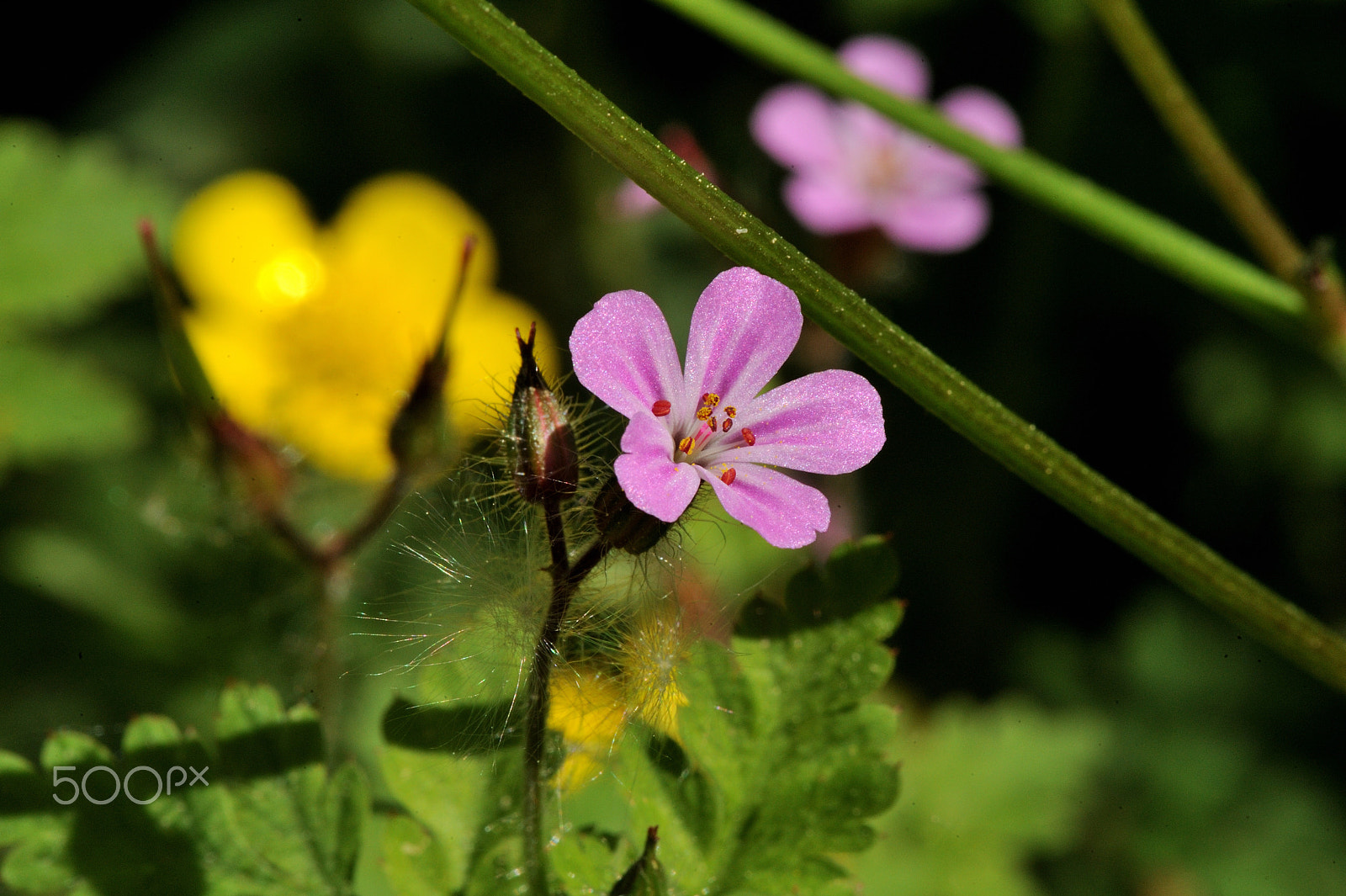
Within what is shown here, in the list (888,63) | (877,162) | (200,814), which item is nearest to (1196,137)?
(888,63)

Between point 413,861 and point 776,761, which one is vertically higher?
point 776,761

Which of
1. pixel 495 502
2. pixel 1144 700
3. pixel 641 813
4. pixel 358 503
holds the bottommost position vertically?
pixel 358 503

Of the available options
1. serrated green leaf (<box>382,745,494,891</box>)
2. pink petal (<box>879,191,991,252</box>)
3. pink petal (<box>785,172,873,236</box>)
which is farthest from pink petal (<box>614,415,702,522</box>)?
pink petal (<box>879,191,991,252</box>)

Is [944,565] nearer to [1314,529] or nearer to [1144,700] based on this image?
[1144,700]

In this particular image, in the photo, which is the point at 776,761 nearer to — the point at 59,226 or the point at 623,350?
the point at 623,350

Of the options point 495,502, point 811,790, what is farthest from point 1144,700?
point 495,502

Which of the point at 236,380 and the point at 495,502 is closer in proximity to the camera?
the point at 495,502

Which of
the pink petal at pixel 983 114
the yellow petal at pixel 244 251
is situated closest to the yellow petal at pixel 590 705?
the pink petal at pixel 983 114
